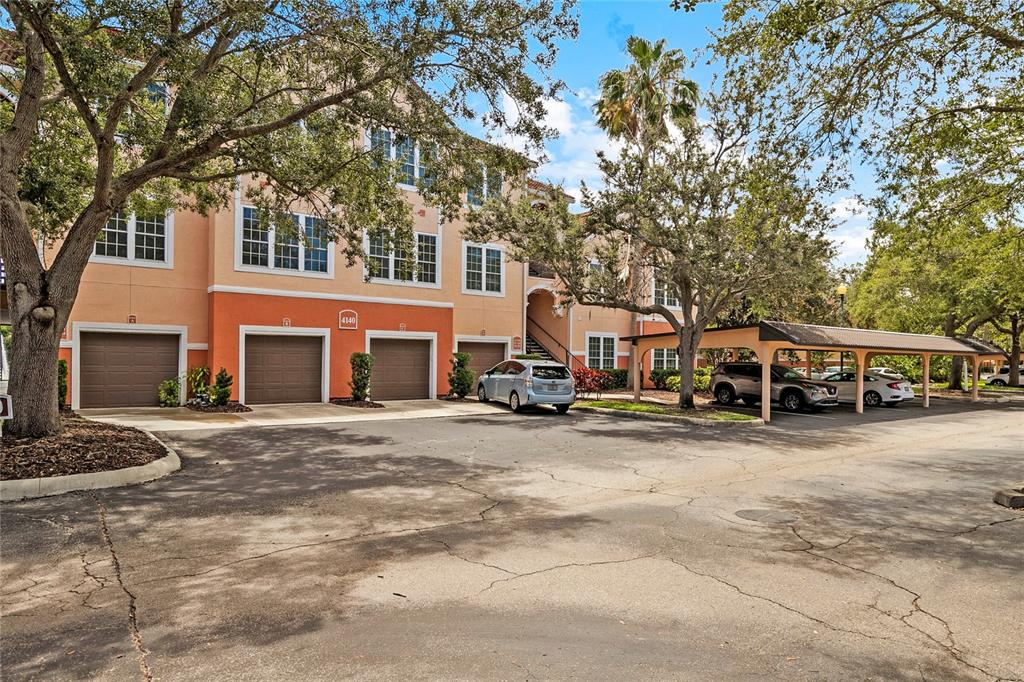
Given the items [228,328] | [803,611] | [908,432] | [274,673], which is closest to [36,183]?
[228,328]

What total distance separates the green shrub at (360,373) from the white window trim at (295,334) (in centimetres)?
95

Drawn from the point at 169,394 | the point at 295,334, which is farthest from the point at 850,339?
the point at 169,394

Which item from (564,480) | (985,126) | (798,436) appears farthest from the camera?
(798,436)

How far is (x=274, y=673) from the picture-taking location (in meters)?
3.36

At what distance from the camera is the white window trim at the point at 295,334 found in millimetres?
18781

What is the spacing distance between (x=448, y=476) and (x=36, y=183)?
1085 centimetres

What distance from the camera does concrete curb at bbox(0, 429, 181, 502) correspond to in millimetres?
7199

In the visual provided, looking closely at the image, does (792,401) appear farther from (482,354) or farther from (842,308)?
(482,354)

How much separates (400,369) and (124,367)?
8550mm

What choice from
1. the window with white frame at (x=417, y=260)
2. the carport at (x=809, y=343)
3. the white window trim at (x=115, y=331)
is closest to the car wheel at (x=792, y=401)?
the carport at (x=809, y=343)

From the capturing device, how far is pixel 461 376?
73.3 ft

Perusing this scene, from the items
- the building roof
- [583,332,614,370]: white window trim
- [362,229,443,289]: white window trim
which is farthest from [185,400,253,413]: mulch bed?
[583,332,614,370]: white window trim

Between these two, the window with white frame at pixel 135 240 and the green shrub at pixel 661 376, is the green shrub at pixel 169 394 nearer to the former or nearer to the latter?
the window with white frame at pixel 135 240

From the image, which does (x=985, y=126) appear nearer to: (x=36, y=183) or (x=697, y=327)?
(x=697, y=327)
